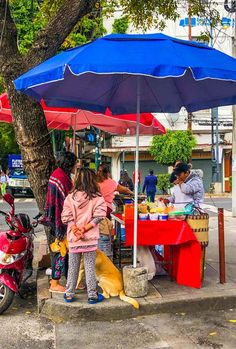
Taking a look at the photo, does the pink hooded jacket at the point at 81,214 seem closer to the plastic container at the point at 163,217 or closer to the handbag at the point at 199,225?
the plastic container at the point at 163,217

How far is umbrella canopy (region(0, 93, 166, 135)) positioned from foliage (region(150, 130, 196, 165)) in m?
16.0

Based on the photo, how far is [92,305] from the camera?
5258 millimetres

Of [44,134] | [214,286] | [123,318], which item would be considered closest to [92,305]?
[123,318]

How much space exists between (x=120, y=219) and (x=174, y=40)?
247 centimetres

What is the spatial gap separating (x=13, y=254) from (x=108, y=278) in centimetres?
123

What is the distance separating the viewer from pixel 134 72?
Answer: 4457 mm

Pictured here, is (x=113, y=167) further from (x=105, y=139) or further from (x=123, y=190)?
(x=123, y=190)

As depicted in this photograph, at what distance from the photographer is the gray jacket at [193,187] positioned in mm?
6895

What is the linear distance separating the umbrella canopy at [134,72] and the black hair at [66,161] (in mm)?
926

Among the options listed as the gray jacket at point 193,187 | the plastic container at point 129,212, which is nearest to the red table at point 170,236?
the plastic container at point 129,212

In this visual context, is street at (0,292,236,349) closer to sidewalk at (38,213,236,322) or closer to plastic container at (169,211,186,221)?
sidewalk at (38,213,236,322)

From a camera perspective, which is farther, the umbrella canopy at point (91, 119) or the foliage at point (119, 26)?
the foliage at point (119, 26)

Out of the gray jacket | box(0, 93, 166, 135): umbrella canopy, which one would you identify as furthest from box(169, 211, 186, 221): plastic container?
box(0, 93, 166, 135): umbrella canopy

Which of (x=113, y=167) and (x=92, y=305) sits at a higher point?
(x=113, y=167)
